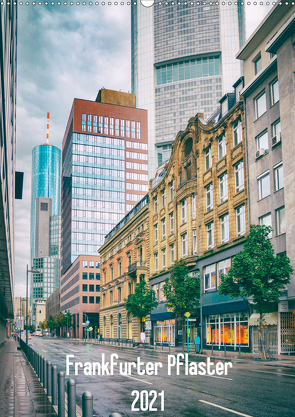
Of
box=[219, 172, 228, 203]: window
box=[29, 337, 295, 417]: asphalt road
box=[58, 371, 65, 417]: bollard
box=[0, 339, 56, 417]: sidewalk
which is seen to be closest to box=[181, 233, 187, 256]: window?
box=[219, 172, 228, 203]: window

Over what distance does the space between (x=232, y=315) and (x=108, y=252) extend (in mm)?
49019

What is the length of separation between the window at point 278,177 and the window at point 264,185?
40.5 inches

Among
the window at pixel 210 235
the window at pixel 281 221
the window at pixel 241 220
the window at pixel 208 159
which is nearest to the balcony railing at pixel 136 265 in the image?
the window at pixel 210 235

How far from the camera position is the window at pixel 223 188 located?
125 ft

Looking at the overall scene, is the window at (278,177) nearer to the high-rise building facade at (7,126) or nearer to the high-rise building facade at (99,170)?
the high-rise building facade at (7,126)

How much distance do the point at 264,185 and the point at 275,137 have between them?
3.59m

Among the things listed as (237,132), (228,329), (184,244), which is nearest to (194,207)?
(184,244)

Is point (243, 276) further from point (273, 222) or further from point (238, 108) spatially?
point (238, 108)

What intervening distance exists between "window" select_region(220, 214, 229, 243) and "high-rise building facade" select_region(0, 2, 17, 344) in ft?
57.4

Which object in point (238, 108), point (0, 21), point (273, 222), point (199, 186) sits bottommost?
point (273, 222)

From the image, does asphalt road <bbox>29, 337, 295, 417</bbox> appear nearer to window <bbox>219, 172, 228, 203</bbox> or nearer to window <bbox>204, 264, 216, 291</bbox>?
window <bbox>204, 264, 216, 291</bbox>

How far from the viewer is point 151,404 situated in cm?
1157

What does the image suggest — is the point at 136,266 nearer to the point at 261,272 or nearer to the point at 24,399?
the point at 261,272

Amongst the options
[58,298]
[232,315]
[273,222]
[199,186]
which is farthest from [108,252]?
[58,298]
